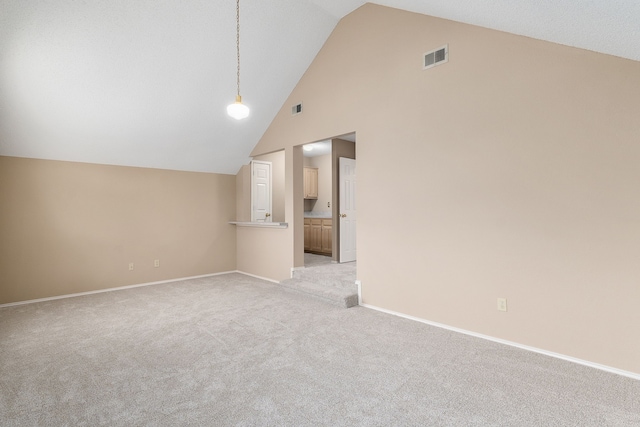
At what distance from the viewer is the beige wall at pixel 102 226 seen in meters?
4.37

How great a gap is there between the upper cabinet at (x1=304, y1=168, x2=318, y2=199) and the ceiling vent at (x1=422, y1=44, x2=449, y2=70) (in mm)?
5133

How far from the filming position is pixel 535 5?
1.85 meters

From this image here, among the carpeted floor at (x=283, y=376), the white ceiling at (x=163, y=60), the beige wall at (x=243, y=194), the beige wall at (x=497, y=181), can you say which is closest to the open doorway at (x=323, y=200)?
the beige wall at (x=243, y=194)

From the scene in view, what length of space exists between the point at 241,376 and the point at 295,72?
14.4 feet

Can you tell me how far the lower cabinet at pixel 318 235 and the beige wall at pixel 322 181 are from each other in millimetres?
775

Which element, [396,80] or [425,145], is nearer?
[425,145]

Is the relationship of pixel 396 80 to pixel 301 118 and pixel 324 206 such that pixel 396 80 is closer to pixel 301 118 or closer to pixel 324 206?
pixel 301 118

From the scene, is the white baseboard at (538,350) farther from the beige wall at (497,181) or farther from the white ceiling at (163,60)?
the white ceiling at (163,60)

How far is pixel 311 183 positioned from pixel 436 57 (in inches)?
210

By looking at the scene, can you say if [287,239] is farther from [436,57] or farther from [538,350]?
[538,350]

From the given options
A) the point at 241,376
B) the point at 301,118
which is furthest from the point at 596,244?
the point at 301,118

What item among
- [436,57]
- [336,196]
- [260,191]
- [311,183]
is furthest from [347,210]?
[436,57]

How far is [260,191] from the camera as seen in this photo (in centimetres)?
648

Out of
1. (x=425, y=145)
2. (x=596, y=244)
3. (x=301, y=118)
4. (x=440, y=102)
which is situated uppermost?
(x=301, y=118)
